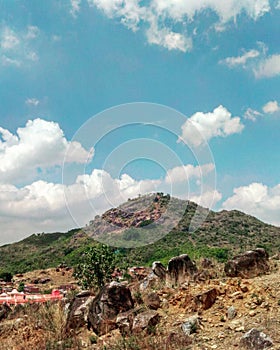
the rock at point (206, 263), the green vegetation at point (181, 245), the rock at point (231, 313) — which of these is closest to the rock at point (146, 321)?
the rock at point (231, 313)

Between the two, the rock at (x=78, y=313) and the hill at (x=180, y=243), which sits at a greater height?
the hill at (x=180, y=243)

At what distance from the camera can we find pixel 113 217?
34688 mm

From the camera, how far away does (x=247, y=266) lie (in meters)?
10.1

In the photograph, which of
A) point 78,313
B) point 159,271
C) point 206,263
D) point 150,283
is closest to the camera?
point 78,313

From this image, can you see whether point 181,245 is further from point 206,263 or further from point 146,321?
point 146,321

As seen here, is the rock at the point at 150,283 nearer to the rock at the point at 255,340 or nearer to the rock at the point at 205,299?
the rock at the point at 205,299

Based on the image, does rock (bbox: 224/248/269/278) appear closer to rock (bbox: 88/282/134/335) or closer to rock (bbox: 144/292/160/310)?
rock (bbox: 144/292/160/310)

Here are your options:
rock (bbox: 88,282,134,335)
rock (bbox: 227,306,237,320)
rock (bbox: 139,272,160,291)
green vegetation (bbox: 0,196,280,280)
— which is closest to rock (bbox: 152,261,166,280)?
rock (bbox: 139,272,160,291)

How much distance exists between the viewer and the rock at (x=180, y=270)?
11.6m

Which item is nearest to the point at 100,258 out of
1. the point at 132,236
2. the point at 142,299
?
the point at 132,236

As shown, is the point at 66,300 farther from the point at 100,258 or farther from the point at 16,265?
the point at 16,265

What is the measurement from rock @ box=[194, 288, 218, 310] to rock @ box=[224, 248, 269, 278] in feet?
6.89

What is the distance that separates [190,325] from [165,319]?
1.04 m

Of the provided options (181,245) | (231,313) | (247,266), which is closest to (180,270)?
(247,266)
